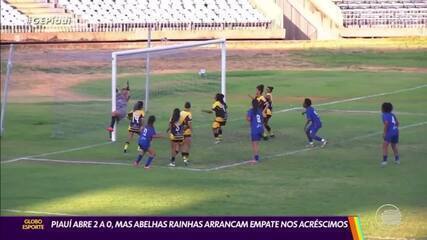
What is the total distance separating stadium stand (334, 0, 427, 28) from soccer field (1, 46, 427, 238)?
1729 mm

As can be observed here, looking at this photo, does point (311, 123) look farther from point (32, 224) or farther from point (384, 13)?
point (32, 224)

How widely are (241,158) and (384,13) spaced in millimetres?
5497

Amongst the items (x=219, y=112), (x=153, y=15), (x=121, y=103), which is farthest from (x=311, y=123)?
(x=153, y=15)

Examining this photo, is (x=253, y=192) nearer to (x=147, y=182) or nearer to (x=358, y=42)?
(x=147, y=182)

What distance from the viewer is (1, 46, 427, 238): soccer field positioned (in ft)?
56.0

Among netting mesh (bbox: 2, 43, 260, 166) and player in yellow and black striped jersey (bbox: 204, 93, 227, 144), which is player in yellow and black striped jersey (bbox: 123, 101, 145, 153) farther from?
player in yellow and black striped jersey (bbox: 204, 93, 227, 144)

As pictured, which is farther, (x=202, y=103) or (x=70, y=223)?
(x=202, y=103)

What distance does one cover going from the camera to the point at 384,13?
2552 cm

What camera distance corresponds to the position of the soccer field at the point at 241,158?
56.0 ft

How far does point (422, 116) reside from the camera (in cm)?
2977

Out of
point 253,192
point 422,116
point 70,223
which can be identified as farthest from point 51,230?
point 422,116

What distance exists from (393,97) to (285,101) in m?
3.43

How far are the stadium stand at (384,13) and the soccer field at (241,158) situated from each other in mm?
1729

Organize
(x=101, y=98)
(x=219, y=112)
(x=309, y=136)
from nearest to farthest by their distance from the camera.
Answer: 1. (x=309, y=136)
2. (x=219, y=112)
3. (x=101, y=98)
